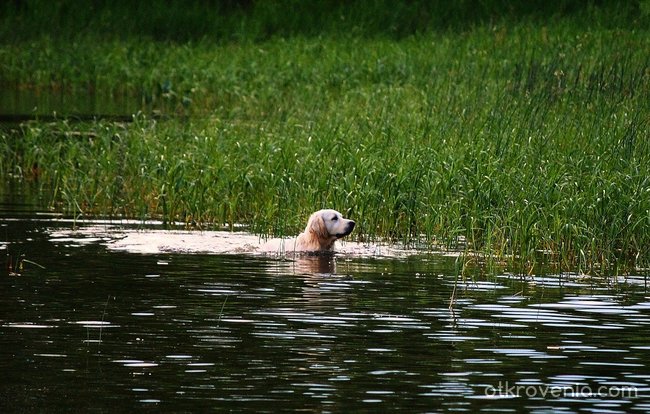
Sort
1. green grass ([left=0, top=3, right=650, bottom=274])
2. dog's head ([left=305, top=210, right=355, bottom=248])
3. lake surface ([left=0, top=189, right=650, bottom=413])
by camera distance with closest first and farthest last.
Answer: lake surface ([left=0, top=189, right=650, bottom=413]), green grass ([left=0, top=3, right=650, bottom=274]), dog's head ([left=305, top=210, right=355, bottom=248])

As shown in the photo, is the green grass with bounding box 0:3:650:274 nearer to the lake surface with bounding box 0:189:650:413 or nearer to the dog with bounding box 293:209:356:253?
the dog with bounding box 293:209:356:253

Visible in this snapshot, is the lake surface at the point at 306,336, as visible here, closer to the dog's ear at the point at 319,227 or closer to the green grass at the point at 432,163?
the dog's ear at the point at 319,227

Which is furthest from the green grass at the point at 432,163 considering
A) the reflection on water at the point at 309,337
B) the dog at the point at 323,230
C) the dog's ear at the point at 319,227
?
the reflection on water at the point at 309,337

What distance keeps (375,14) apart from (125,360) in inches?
1179

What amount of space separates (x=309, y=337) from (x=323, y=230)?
14.3ft

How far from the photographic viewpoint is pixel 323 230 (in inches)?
538

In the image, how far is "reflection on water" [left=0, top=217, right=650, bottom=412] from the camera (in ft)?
25.3

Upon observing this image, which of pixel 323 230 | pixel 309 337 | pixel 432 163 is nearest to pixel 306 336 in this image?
pixel 309 337

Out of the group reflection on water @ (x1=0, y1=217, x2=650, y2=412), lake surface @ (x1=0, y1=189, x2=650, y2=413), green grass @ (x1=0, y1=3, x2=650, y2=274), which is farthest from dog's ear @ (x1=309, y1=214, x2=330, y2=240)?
green grass @ (x1=0, y1=3, x2=650, y2=274)

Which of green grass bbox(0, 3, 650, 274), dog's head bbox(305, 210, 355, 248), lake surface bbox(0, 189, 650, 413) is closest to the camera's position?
lake surface bbox(0, 189, 650, 413)

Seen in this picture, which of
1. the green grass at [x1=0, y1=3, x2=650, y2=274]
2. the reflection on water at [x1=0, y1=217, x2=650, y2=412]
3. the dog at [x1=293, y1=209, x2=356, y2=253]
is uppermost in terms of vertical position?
the green grass at [x1=0, y1=3, x2=650, y2=274]

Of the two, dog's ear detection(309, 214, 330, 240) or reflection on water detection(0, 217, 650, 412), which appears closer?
reflection on water detection(0, 217, 650, 412)

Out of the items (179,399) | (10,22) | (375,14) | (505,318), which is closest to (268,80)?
(375,14)

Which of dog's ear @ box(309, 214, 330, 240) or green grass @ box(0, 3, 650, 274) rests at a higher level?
green grass @ box(0, 3, 650, 274)
